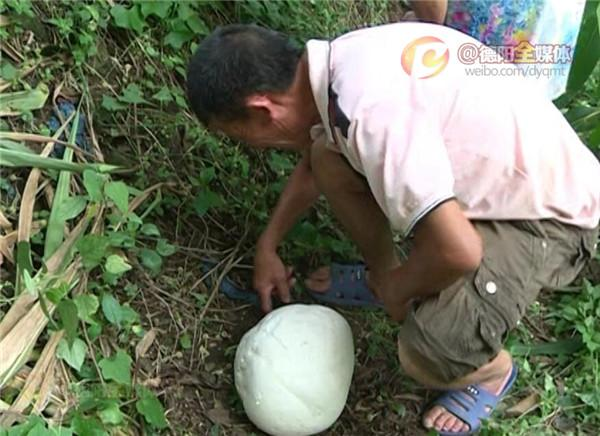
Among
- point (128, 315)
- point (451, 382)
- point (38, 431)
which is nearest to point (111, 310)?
point (128, 315)

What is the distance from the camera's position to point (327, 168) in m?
1.94

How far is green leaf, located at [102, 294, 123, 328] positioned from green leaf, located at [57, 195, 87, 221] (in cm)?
19

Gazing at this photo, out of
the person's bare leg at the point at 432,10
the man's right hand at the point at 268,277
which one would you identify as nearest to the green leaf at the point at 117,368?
the man's right hand at the point at 268,277

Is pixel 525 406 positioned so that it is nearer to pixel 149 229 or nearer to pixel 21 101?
pixel 149 229

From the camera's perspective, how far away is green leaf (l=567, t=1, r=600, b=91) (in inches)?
85.4

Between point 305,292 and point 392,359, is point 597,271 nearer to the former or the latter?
point 392,359

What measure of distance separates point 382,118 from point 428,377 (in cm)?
61

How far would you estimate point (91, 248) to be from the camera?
1846 mm

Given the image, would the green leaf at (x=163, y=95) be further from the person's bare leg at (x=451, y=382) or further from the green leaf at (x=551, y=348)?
the green leaf at (x=551, y=348)

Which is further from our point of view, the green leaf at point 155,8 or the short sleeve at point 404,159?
the green leaf at point 155,8

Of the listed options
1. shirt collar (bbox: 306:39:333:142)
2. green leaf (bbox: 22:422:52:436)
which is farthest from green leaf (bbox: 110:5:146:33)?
green leaf (bbox: 22:422:52:436)

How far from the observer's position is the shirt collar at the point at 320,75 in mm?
1654

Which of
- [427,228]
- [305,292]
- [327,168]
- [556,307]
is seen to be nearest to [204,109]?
[327,168]

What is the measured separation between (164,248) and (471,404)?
76 cm
